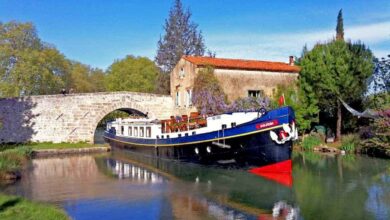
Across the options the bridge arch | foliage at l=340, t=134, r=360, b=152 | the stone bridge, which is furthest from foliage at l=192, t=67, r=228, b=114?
the stone bridge

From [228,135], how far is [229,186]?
316cm

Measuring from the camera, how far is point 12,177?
17219 mm

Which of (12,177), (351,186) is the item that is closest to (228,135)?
(351,186)

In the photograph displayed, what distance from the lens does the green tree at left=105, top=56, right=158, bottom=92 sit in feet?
168

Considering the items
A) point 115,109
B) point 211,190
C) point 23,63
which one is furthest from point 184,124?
point 23,63

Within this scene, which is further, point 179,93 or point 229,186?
point 179,93

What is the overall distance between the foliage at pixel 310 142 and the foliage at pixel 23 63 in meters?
25.4

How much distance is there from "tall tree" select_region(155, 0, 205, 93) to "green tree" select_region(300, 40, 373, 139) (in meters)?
25.2

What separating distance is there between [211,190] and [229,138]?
3.74 meters

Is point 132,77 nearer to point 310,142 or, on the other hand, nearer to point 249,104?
point 249,104

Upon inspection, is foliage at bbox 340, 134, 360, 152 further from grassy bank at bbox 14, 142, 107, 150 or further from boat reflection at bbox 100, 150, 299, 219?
A: grassy bank at bbox 14, 142, 107, 150

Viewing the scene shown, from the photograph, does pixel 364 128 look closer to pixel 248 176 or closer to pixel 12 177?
pixel 248 176

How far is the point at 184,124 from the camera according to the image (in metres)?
22.3

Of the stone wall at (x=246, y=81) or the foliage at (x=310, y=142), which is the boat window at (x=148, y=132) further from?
the foliage at (x=310, y=142)
